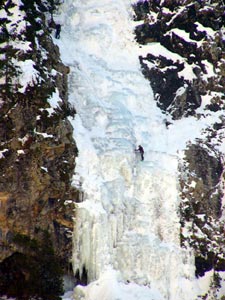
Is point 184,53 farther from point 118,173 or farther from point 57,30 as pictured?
point 118,173

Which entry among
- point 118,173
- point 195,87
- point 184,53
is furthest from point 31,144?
point 184,53

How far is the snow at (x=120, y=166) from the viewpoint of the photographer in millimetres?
20016

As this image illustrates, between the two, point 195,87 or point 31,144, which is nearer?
point 31,144

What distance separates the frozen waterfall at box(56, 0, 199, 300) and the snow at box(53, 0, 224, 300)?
1.7 inches

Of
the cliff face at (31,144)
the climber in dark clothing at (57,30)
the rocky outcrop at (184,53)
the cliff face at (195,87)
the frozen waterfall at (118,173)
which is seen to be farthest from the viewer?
the rocky outcrop at (184,53)

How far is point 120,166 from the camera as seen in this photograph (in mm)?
22000

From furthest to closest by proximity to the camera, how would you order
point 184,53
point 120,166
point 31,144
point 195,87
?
1. point 184,53
2. point 195,87
3. point 120,166
4. point 31,144

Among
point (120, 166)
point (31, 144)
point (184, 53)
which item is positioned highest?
point (31, 144)

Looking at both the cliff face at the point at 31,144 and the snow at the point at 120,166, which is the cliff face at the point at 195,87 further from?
the cliff face at the point at 31,144

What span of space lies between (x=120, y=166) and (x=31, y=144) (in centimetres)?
502

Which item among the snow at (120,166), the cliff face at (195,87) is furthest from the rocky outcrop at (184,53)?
the snow at (120,166)

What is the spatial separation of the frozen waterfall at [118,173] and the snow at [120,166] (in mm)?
44

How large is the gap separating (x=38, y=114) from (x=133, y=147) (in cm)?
560

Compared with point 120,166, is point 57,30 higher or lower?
higher
